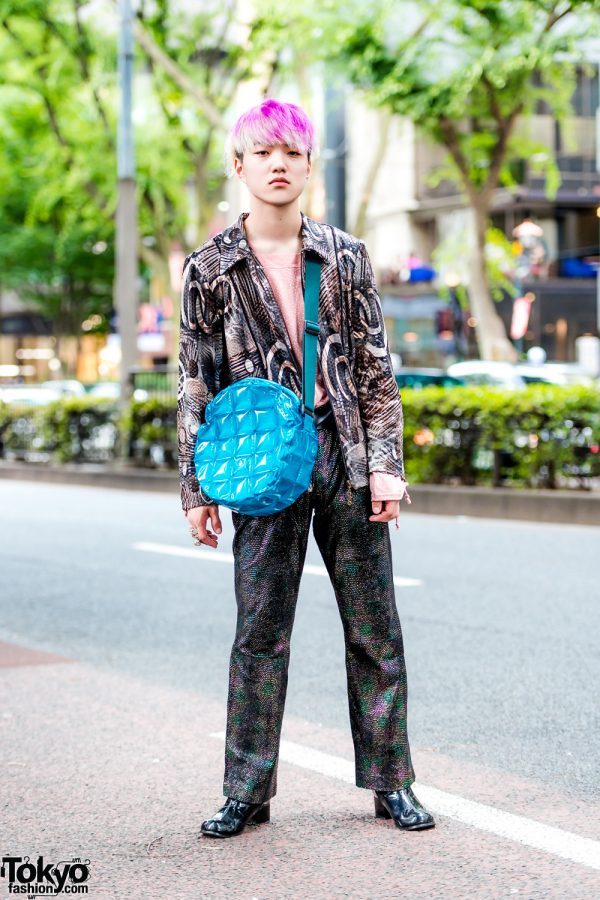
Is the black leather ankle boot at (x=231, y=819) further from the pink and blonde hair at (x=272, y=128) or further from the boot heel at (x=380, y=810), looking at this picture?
the pink and blonde hair at (x=272, y=128)

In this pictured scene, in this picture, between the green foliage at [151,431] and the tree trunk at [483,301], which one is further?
the tree trunk at [483,301]

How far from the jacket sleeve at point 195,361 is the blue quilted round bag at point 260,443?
0.10 m

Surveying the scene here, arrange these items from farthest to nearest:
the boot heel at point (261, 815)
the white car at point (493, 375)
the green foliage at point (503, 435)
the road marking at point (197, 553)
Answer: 1. the white car at point (493, 375)
2. the green foliage at point (503, 435)
3. the road marking at point (197, 553)
4. the boot heel at point (261, 815)

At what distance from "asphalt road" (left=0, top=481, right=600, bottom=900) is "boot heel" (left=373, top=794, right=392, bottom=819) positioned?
0.16 m

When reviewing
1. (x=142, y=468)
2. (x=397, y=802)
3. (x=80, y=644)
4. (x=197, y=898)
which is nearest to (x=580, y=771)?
(x=397, y=802)

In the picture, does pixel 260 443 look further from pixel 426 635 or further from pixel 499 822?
pixel 426 635

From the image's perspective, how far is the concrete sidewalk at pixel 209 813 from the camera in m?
3.59

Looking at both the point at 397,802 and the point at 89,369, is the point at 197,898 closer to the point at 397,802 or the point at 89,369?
the point at 397,802

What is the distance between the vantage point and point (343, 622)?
395cm

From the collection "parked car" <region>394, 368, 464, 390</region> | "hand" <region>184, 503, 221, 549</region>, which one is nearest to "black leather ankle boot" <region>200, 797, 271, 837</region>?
"hand" <region>184, 503, 221, 549</region>

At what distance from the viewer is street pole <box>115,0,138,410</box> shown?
73.9 ft

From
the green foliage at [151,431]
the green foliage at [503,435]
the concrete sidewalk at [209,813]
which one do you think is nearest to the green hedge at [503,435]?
the green foliage at [503,435]

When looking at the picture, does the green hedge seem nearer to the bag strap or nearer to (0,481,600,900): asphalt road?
(0,481,600,900): asphalt road

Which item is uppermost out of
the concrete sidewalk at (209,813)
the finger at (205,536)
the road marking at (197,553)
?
the finger at (205,536)
